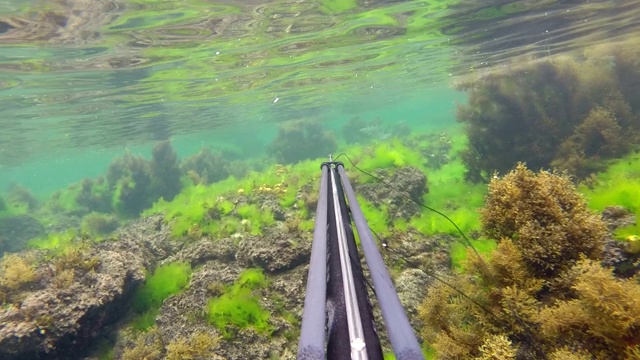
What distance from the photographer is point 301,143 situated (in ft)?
104

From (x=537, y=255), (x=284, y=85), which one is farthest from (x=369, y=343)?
(x=284, y=85)

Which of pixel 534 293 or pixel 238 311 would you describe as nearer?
pixel 534 293

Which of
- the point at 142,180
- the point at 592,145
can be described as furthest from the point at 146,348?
the point at 142,180

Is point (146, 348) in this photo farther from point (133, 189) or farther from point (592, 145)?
point (133, 189)

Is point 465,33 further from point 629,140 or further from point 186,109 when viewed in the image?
point 186,109

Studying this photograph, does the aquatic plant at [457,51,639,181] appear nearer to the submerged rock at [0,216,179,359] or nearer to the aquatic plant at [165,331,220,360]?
the aquatic plant at [165,331,220,360]

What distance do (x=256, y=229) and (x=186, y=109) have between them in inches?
1012

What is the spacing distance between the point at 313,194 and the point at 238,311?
5674 mm

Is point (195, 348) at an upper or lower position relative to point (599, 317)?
lower

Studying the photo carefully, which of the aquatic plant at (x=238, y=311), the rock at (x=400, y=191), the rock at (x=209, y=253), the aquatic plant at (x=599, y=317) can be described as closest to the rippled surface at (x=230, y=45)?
the rock at (x=400, y=191)

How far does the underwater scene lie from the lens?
11.7ft

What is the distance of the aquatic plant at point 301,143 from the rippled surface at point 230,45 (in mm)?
4716

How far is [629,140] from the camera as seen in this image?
11.6 metres

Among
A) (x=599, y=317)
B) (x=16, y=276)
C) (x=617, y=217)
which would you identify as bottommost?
(x=617, y=217)
